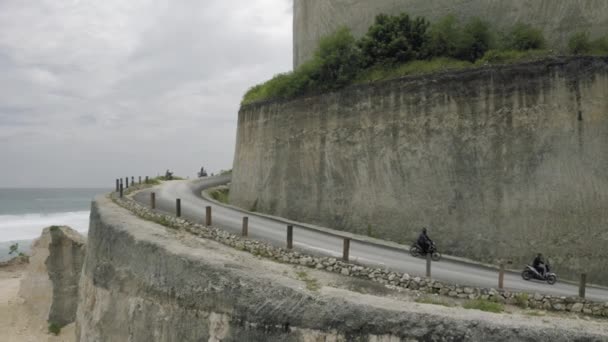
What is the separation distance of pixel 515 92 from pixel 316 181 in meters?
7.83

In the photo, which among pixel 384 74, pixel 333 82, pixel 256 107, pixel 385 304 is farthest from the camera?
pixel 256 107

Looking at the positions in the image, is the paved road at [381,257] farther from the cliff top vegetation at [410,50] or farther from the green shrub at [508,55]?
the green shrub at [508,55]

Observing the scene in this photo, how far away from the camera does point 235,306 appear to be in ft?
30.1

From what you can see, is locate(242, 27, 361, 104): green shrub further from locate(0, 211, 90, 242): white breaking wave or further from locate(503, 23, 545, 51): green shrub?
locate(0, 211, 90, 242): white breaking wave

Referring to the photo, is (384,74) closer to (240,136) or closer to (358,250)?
(358,250)

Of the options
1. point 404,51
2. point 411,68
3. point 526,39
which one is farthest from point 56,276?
point 526,39

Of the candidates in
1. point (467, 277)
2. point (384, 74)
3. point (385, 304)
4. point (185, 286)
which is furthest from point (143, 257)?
point (384, 74)

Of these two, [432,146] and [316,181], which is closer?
[432,146]

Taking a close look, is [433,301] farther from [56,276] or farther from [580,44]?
[56,276]

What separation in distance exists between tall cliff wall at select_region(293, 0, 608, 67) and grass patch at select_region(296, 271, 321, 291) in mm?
11712

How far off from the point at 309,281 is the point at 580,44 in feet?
36.8

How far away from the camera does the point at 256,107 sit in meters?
22.5

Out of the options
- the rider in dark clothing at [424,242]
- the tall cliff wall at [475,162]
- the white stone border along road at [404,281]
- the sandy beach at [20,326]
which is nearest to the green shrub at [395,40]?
the tall cliff wall at [475,162]

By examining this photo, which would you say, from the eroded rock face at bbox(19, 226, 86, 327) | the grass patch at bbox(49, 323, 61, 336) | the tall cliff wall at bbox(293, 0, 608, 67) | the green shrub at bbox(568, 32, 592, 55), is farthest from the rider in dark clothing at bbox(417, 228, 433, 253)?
the grass patch at bbox(49, 323, 61, 336)
